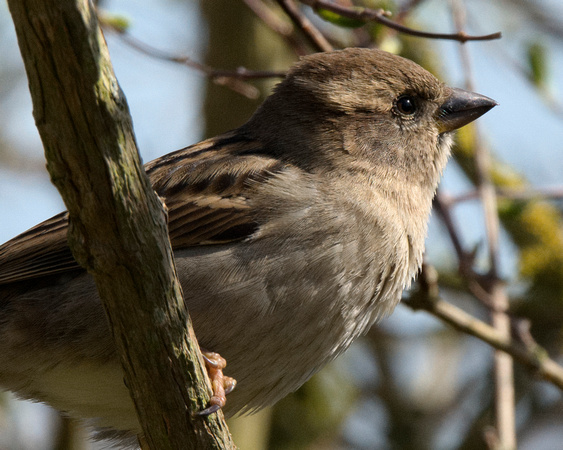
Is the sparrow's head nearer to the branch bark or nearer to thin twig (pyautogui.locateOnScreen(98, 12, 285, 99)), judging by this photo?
thin twig (pyautogui.locateOnScreen(98, 12, 285, 99))

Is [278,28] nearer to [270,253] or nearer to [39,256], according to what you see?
[270,253]

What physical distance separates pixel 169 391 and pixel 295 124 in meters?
1.96

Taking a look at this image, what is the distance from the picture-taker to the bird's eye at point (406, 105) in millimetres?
4441

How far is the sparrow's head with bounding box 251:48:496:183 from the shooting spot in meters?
4.29

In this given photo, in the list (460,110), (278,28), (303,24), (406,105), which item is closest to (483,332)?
(460,110)

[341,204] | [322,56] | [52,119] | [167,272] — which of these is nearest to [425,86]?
[322,56]

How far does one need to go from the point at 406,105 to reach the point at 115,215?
2373mm

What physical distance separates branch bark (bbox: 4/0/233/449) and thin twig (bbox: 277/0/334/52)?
81.5 inches

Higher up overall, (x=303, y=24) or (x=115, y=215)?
(x=303, y=24)

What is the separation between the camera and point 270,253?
3.59 meters

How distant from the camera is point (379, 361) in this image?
7.09m

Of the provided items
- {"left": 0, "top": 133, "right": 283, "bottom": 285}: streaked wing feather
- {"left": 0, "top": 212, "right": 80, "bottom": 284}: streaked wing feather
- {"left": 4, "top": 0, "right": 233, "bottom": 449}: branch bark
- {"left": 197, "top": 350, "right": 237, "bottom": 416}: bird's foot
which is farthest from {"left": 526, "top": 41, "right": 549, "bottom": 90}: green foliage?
{"left": 4, "top": 0, "right": 233, "bottom": 449}: branch bark

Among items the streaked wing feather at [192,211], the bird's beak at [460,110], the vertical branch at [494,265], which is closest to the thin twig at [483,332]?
the vertical branch at [494,265]

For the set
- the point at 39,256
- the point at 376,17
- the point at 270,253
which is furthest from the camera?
the point at 376,17
